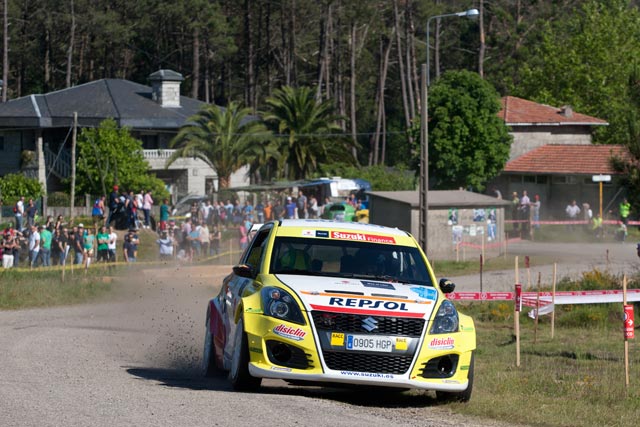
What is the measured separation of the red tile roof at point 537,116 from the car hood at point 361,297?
183ft

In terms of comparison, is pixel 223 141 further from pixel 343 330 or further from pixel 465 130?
pixel 343 330

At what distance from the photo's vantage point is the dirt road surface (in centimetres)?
902

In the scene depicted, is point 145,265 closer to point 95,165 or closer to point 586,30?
point 95,165

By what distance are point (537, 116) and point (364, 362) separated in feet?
192

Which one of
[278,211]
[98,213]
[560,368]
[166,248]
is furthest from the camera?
[278,211]

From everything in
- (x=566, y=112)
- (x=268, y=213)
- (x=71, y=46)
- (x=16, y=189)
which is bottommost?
(x=268, y=213)

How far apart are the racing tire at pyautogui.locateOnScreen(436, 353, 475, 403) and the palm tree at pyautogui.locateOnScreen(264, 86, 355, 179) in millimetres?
56719

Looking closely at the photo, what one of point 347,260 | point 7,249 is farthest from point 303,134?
point 347,260

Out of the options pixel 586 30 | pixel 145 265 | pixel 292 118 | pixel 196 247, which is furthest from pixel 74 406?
pixel 586 30

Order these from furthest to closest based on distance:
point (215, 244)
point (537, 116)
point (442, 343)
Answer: point (537, 116) → point (215, 244) → point (442, 343)

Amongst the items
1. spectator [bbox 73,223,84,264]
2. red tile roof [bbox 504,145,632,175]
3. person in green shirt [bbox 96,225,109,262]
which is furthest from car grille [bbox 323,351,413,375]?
red tile roof [bbox 504,145,632,175]

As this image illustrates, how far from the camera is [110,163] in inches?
2345

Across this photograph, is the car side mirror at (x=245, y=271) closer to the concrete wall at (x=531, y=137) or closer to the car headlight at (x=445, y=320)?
the car headlight at (x=445, y=320)

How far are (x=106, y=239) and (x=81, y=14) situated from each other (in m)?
62.4
